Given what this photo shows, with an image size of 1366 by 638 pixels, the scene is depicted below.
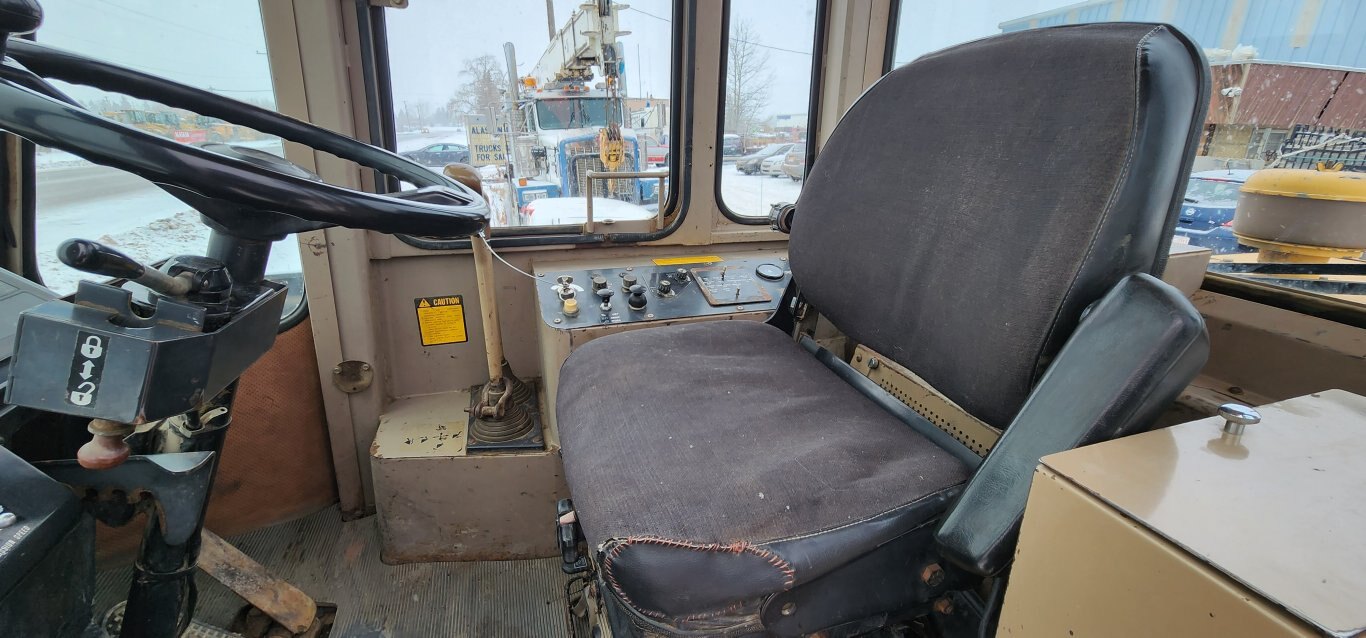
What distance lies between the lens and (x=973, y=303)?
733mm

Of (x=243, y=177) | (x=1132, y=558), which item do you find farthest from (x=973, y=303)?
(x=243, y=177)

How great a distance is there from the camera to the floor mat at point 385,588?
4.56 feet

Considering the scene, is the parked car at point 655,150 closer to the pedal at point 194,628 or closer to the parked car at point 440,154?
the parked car at point 440,154

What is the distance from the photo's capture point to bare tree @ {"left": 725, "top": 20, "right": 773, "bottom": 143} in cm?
171

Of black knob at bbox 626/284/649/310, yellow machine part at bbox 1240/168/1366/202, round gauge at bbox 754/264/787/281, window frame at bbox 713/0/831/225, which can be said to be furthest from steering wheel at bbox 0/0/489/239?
yellow machine part at bbox 1240/168/1366/202

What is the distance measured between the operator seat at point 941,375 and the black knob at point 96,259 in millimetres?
507

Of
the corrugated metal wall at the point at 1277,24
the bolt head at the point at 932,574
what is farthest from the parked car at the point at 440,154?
the bolt head at the point at 932,574

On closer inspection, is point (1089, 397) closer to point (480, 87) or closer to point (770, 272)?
point (770, 272)

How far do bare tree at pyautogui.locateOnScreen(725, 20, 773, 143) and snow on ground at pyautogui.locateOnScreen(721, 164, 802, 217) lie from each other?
14 cm

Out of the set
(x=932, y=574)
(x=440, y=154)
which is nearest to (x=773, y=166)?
(x=440, y=154)

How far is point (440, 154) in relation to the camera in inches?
63.5

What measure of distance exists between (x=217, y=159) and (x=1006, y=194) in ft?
2.75

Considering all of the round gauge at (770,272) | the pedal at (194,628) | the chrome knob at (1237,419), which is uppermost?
the chrome knob at (1237,419)

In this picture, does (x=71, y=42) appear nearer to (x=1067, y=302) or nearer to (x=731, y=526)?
(x=731, y=526)
